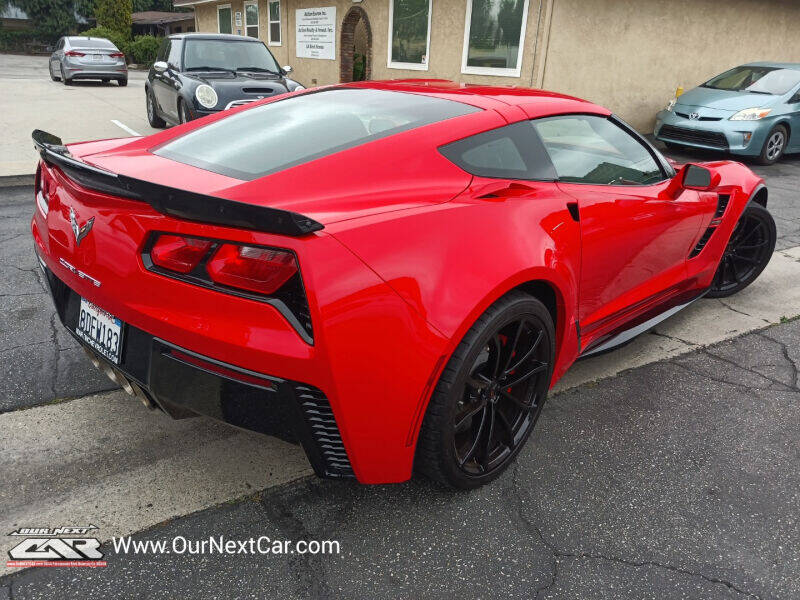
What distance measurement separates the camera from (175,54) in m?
9.15

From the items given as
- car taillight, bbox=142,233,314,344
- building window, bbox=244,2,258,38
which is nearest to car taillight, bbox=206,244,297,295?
car taillight, bbox=142,233,314,344

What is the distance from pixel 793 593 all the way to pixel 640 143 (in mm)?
2131

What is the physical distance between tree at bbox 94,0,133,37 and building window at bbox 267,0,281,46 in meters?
24.6

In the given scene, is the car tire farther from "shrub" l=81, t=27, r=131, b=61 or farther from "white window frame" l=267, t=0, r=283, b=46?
"shrub" l=81, t=27, r=131, b=61

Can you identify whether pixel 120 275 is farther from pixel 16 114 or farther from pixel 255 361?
pixel 16 114

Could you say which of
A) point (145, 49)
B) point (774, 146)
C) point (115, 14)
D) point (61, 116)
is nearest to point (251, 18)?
point (61, 116)

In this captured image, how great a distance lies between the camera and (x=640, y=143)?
3180 millimetres

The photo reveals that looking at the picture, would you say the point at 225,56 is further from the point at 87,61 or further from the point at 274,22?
the point at 87,61

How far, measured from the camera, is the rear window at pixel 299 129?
2.14m

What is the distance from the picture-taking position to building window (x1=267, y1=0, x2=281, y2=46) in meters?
18.2

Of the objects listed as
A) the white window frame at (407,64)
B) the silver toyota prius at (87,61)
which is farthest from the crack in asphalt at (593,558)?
the silver toyota prius at (87,61)

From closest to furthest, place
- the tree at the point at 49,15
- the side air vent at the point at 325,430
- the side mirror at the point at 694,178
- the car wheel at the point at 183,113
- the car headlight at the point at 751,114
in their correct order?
1. the side air vent at the point at 325,430
2. the side mirror at the point at 694,178
3. the car wheel at the point at 183,113
4. the car headlight at the point at 751,114
5. the tree at the point at 49,15

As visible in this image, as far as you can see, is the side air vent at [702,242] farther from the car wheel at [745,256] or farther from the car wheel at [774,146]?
the car wheel at [774,146]

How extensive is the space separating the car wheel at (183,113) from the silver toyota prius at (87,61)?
1168 cm
